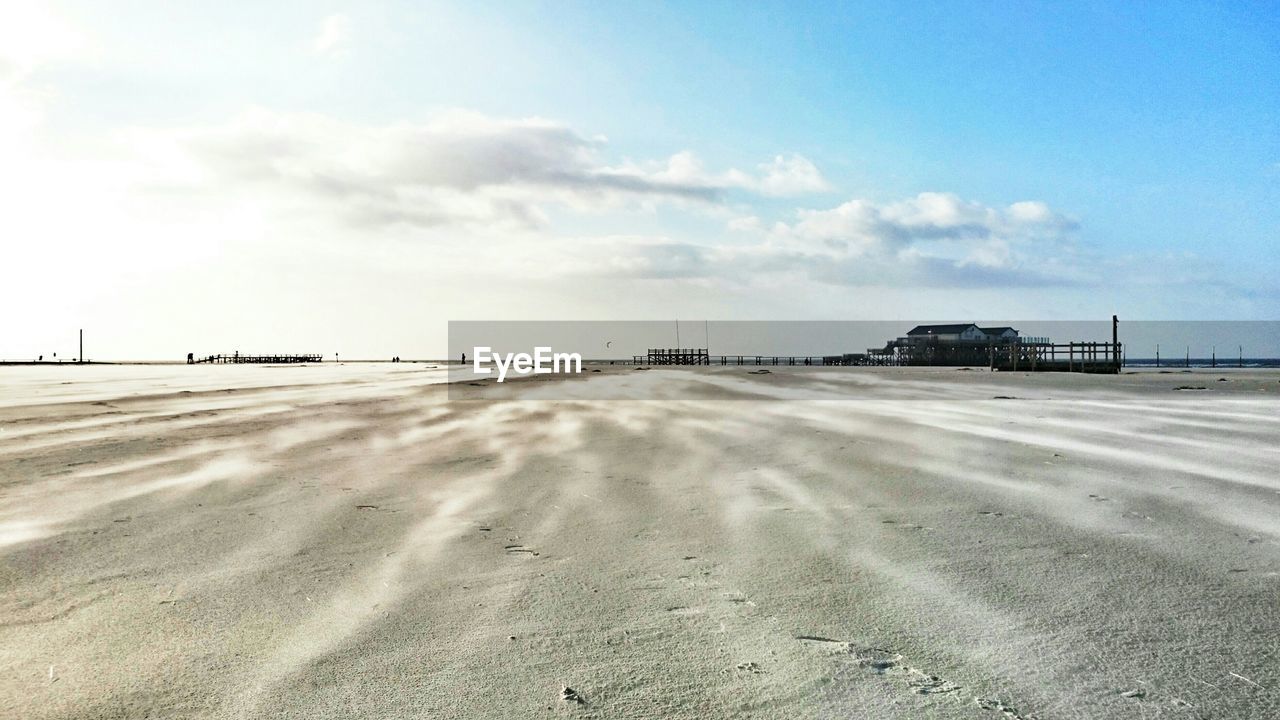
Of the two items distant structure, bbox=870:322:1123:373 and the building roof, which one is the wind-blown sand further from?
the building roof

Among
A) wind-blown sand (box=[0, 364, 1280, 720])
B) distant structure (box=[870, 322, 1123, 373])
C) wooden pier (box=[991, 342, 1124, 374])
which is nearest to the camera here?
wind-blown sand (box=[0, 364, 1280, 720])

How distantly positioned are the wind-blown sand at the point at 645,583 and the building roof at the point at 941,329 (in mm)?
93367

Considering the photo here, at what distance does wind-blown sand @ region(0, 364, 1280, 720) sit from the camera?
8.34 feet

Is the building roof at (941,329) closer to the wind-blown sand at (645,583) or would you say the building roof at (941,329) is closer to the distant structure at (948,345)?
the distant structure at (948,345)

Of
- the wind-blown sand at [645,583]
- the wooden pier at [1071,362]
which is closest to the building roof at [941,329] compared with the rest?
the wooden pier at [1071,362]

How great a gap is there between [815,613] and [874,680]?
0.63 meters

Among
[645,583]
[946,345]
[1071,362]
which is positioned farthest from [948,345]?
[645,583]

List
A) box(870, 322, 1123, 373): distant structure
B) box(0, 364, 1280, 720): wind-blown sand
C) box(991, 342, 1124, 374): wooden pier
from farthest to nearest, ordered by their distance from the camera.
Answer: box(870, 322, 1123, 373): distant structure → box(991, 342, 1124, 374): wooden pier → box(0, 364, 1280, 720): wind-blown sand

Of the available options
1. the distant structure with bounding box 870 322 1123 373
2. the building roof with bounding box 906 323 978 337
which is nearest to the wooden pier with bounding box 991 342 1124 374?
the distant structure with bounding box 870 322 1123 373

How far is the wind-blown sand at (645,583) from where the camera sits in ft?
8.34

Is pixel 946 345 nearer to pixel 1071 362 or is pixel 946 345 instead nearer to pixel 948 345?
pixel 948 345

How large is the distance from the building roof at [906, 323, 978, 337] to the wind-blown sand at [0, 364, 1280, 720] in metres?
93.4

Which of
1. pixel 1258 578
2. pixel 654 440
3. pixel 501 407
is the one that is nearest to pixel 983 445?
pixel 654 440

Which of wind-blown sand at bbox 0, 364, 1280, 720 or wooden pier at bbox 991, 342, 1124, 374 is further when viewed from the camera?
wooden pier at bbox 991, 342, 1124, 374
